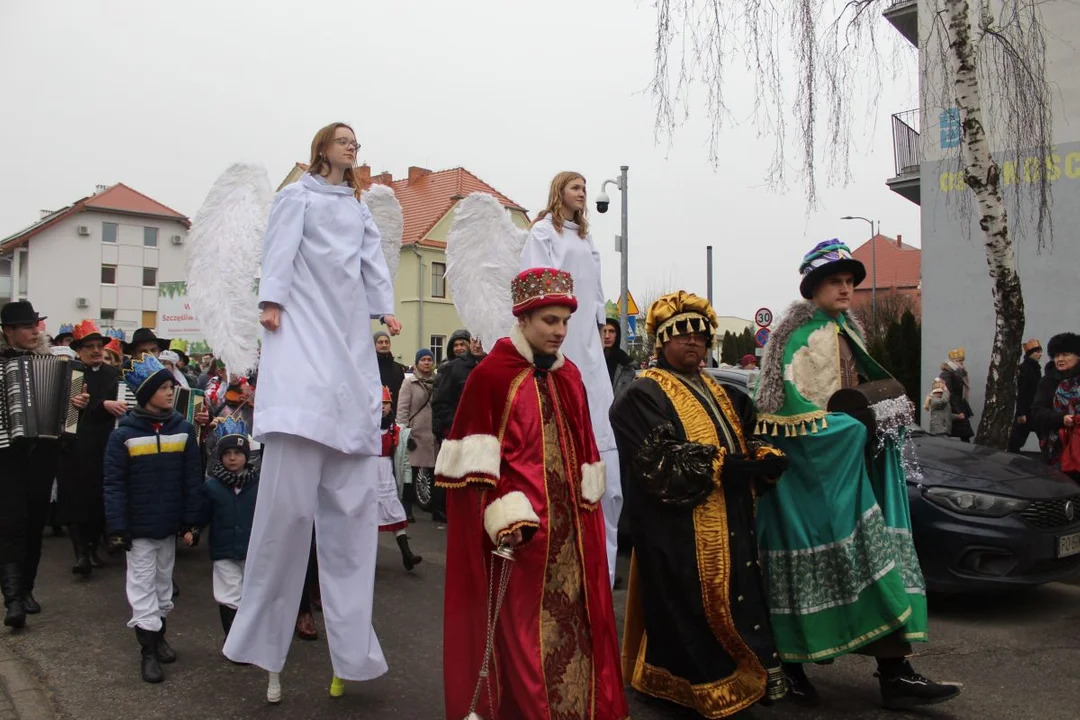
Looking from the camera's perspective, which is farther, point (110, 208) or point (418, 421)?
point (110, 208)

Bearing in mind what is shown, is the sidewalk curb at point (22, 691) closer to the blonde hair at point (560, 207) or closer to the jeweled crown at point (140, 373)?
the jeweled crown at point (140, 373)

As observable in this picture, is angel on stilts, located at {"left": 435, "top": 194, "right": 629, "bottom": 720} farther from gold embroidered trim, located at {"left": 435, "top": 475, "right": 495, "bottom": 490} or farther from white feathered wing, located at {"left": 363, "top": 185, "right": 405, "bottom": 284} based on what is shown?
white feathered wing, located at {"left": 363, "top": 185, "right": 405, "bottom": 284}

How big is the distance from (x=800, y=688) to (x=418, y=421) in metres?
6.45

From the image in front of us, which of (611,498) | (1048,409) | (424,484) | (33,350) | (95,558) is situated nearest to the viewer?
(611,498)

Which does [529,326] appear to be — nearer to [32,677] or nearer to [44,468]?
[32,677]

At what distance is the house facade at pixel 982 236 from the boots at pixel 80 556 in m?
13.0

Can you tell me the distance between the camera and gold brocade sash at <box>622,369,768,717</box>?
148 inches

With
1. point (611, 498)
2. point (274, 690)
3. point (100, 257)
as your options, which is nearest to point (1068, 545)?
point (611, 498)

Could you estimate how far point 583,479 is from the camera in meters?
3.53

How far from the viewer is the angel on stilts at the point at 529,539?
128 inches

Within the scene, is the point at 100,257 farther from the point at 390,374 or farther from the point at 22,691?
the point at 22,691

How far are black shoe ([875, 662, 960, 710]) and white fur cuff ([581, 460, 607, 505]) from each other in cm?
172

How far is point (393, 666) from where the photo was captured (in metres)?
4.68

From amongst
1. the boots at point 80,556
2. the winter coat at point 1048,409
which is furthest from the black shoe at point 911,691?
the boots at point 80,556
